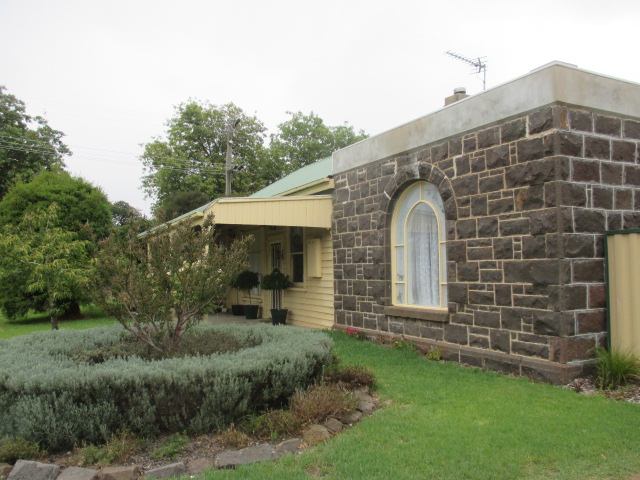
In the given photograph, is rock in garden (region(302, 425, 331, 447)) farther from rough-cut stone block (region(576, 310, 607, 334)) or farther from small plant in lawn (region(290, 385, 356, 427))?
rough-cut stone block (region(576, 310, 607, 334))

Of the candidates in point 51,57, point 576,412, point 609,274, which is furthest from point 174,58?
point 576,412

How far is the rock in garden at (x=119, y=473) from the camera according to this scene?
3.72m

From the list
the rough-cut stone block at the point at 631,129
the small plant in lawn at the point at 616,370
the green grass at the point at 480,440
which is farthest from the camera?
the rough-cut stone block at the point at 631,129

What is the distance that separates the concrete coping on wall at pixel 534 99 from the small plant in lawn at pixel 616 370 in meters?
3.14

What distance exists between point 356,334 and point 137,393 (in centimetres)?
577

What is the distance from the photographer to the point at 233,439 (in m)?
4.34

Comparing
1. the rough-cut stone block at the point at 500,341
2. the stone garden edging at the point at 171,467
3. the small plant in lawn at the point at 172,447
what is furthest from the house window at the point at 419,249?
the small plant in lawn at the point at 172,447

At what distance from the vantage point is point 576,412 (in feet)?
16.0

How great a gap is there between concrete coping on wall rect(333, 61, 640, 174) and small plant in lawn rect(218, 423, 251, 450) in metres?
5.23

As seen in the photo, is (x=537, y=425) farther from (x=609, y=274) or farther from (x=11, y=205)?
(x=11, y=205)

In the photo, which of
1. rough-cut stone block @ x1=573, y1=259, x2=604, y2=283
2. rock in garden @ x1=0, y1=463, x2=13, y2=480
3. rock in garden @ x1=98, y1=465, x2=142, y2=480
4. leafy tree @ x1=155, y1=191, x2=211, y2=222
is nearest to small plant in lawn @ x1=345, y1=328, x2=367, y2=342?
rough-cut stone block @ x1=573, y1=259, x2=604, y2=283

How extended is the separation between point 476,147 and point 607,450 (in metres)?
4.43

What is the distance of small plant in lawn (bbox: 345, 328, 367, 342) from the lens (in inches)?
376

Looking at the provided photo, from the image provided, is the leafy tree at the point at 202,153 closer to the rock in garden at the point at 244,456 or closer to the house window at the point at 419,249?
the house window at the point at 419,249
